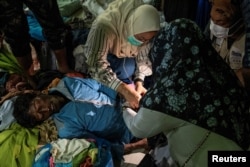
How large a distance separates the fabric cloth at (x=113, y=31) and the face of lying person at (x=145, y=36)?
20mm

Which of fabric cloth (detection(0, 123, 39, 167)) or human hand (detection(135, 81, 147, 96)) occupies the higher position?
human hand (detection(135, 81, 147, 96))

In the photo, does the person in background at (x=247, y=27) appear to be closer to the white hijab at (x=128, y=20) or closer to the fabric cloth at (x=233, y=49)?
the fabric cloth at (x=233, y=49)

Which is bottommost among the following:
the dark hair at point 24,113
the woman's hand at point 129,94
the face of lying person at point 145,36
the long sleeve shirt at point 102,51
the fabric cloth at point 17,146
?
the fabric cloth at point 17,146

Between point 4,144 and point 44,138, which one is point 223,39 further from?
point 4,144

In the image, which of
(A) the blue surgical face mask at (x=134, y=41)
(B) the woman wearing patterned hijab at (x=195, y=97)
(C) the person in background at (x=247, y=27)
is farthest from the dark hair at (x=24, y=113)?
(C) the person in background at (x=247, y=27)

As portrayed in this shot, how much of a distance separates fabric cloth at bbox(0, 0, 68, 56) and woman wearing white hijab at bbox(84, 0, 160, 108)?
305mm

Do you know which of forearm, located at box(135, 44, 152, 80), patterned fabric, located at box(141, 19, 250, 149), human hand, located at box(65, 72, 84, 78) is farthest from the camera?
human hand, located at box(65, 72, 84, 78)

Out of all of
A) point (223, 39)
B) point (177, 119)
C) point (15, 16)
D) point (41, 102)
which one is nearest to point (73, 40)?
point (15, 16)

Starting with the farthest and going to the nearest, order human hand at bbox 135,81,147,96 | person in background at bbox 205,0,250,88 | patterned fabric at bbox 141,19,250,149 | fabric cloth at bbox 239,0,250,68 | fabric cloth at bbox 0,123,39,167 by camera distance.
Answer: human hand at bbox 135,81,147,96 < fabric cloth at bbox 0,123,39,167 < person in background at bbox 205,0,250,88 < fabric cloth at bbox 239,0,250,68 < patterned fabric at bbox 141,19,250,149

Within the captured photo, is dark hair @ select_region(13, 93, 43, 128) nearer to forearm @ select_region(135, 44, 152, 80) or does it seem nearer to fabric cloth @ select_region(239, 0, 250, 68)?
forearm @ select_region(135, 44, 152, 80)

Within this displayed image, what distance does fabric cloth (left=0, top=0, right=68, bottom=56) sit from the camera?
6.49ft

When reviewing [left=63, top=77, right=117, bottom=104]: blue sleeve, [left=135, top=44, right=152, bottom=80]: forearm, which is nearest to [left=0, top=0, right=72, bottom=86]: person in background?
[left=63, top=77, right=117, bottom=104]: blue sleeve

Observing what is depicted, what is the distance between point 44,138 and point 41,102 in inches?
7.7

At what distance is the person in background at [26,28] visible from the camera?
198 centimetres
